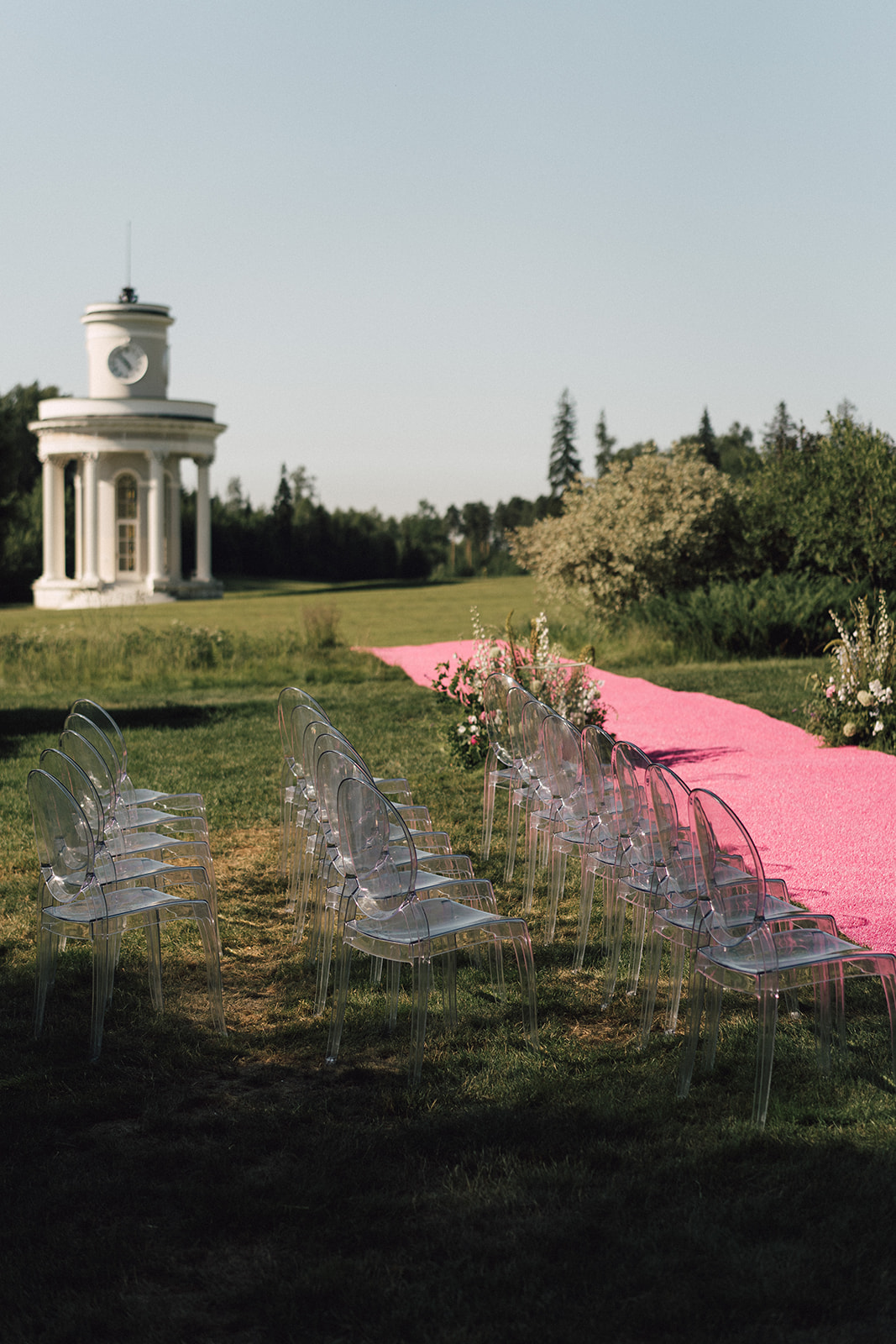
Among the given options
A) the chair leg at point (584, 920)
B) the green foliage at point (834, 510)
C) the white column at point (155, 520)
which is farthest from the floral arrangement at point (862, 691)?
the white column at point (155, 520)

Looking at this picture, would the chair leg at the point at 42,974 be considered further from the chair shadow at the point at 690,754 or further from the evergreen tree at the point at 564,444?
the evergreen tree at the point at 564,444

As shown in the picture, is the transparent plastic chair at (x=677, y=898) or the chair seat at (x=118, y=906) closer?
the transparent plastic chair at (x=677, y=898)

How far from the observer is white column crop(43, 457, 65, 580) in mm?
49406

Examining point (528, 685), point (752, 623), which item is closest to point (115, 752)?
point (528, 685)

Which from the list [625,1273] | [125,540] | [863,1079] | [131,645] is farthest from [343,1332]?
[125,540]

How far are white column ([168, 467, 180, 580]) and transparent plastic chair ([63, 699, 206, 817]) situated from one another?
44028mm

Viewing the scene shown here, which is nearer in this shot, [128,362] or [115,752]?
[115,752]

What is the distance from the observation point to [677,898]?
15.1 feet

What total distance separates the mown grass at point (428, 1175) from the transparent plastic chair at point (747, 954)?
0.20 meters

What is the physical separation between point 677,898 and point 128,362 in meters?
48.4

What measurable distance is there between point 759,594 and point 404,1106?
19.0 meters

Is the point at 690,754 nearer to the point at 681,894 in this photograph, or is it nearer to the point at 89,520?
the point at 681,894

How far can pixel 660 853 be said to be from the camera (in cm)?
471

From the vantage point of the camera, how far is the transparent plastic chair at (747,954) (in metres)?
4.08
